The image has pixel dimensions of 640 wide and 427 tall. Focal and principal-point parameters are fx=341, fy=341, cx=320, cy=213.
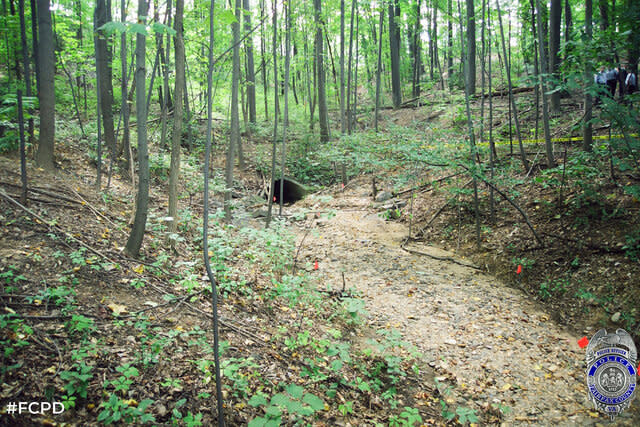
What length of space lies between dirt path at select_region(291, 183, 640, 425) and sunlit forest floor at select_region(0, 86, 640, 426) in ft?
0.09

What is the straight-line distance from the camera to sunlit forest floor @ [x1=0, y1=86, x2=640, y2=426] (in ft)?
9.54

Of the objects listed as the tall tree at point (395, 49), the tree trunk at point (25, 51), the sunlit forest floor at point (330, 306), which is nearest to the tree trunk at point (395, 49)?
the tall tree at point (395, 49)

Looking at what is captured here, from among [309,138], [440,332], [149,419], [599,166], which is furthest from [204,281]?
[309,138]

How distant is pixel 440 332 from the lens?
506 cm

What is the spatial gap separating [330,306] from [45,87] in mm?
6699

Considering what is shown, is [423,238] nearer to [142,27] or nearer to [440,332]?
[440,332]

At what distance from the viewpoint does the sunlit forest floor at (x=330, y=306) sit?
9.54ft

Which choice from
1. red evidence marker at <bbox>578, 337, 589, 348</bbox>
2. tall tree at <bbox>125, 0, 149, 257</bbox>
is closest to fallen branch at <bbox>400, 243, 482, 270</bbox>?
red evidence marker at <bbox>578, 337, 589, 348</bbox>

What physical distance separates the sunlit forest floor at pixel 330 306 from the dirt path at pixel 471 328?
0.09ft

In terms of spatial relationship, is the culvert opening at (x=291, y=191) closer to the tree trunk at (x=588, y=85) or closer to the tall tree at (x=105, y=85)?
the tall tree at (x=105, y=85)

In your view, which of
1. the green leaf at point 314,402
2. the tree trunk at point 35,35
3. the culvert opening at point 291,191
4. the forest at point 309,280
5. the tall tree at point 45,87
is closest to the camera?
the green leaf at point 314,402

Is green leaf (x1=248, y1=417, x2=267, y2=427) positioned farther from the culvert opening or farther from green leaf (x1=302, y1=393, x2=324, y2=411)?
the culvert opening

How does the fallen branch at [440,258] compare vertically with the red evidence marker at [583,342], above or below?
above

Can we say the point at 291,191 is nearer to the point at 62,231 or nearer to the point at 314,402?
the point at 62,231
